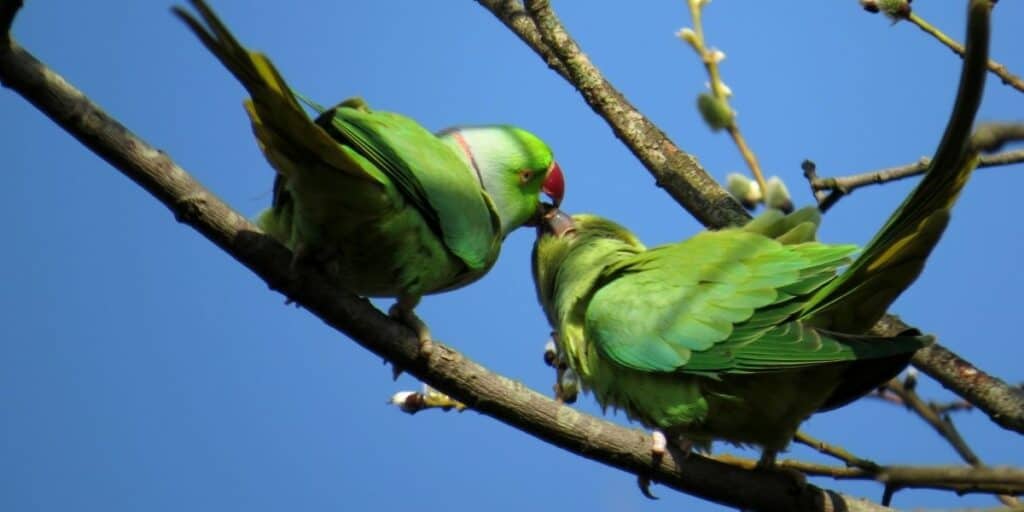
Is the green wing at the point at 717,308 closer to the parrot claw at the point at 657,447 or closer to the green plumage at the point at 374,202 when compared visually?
the parrot claw at the point at 657,447

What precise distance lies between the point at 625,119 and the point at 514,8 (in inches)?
26.1

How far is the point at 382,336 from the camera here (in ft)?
9.40

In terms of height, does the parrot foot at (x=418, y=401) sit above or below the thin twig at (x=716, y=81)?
below

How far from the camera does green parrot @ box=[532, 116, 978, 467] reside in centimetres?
311

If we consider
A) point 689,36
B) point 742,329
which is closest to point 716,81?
point 689,36

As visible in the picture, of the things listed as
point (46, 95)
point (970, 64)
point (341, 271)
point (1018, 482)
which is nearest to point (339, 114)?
point (341, 271)

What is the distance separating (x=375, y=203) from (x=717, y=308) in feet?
3.54

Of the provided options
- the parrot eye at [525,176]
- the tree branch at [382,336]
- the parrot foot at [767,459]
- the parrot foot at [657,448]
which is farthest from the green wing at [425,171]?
the parrot foot at [767,459]

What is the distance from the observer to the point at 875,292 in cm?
306

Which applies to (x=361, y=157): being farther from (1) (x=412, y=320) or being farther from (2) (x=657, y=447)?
(2) (x=657, y=447)

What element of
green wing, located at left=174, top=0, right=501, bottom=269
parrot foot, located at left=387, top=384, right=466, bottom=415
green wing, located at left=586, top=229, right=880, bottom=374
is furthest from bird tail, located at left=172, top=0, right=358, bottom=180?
green wing, located at left=586, top=229, right=880, bottom=374

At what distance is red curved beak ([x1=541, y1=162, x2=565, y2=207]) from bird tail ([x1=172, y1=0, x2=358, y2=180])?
1.52 m

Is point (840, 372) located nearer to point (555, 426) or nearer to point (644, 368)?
point (644, 368)

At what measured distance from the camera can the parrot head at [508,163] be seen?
157 inches
